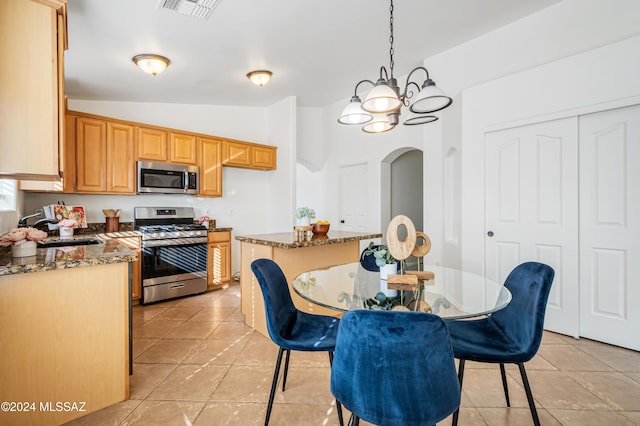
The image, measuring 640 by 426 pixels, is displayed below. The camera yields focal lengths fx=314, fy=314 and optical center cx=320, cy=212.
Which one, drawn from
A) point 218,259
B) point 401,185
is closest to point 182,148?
point 218,259

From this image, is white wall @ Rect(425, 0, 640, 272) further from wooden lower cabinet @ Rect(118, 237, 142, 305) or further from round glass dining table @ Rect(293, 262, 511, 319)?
wooden lower cabinet @ Rect(118, 237, 142, 305)

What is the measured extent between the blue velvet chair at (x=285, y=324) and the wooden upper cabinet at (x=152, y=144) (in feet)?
9.92

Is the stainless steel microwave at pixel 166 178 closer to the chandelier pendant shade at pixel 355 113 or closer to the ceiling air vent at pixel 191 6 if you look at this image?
the ceiling air vent at pixel 191 6

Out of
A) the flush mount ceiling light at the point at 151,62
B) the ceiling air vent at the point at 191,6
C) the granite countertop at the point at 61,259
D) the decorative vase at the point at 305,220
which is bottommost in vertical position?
the granite countertop at the point at 61,259

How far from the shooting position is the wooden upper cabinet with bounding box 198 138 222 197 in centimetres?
448

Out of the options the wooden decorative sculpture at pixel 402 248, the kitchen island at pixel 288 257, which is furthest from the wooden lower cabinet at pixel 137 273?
the wooden decorative sculpture at pixel 402 248

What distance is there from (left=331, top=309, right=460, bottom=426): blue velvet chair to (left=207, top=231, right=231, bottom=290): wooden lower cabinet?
3.69m

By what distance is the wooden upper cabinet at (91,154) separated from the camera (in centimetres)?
354

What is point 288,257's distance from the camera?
279 cm

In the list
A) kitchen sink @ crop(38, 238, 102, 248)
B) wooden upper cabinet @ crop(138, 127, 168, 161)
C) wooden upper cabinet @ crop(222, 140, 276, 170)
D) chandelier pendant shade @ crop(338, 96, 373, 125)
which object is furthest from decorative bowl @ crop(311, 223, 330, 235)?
wooden upper cabinet @ crop(138, 127, 168, 161)

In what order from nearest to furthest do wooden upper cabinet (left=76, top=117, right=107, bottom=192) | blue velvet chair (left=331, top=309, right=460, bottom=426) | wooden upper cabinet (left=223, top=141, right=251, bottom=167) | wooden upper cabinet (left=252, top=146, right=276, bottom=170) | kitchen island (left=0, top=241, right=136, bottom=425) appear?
1. blue velvet chair (left=331, top=309, right=460, bottom=426)
2. kitchen island (left=0, top=241, right=136, bottom=425)
3. wooden upper cabinet (left=76, top=117, right=107, bottom=192)
4. wooden upper cabinet (left=223, top=141, right=251, bottom=167)
5. wooden upper cabinet (left=252, top=146, right=276, bottom=170)

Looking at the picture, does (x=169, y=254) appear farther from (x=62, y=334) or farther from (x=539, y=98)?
(x=539, y=98)

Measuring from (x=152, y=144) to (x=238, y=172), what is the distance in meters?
1.40

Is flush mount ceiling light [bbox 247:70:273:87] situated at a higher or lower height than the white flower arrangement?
higher
